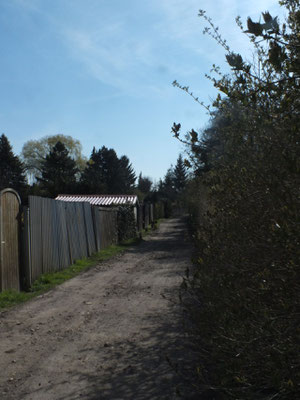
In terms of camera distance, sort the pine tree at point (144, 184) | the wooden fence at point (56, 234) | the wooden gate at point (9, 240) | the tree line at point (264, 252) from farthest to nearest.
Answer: the pine tree at point (144, 184)
the wooden fence at point (56, 234)
the wooden gate at point (9, 240)
the tree line at point (264, 252)

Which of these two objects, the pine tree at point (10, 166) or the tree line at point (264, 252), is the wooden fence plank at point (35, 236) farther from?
the pine tree at point (10, 166)

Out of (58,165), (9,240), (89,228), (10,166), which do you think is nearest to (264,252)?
(9,240)

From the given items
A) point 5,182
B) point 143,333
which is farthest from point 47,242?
point 5,182

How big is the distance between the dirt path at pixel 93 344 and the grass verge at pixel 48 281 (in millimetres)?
270

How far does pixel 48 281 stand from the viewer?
9773 mm

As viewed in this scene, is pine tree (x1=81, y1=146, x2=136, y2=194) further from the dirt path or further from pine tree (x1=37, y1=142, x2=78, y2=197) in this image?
the dirt path

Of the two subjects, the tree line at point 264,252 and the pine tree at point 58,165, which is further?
the pine tree at point 58,165

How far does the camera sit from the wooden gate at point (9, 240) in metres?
8.21

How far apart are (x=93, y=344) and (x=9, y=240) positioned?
3894 millimetres

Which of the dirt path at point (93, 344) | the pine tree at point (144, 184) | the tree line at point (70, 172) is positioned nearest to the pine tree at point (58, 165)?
the tree line at point (70, 172)

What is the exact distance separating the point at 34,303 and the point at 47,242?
9.52ft

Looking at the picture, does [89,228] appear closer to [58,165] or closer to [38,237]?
[38,237]

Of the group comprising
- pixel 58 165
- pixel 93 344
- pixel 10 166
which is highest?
pixel 58 165

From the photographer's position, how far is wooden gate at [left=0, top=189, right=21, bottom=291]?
8209 mm
